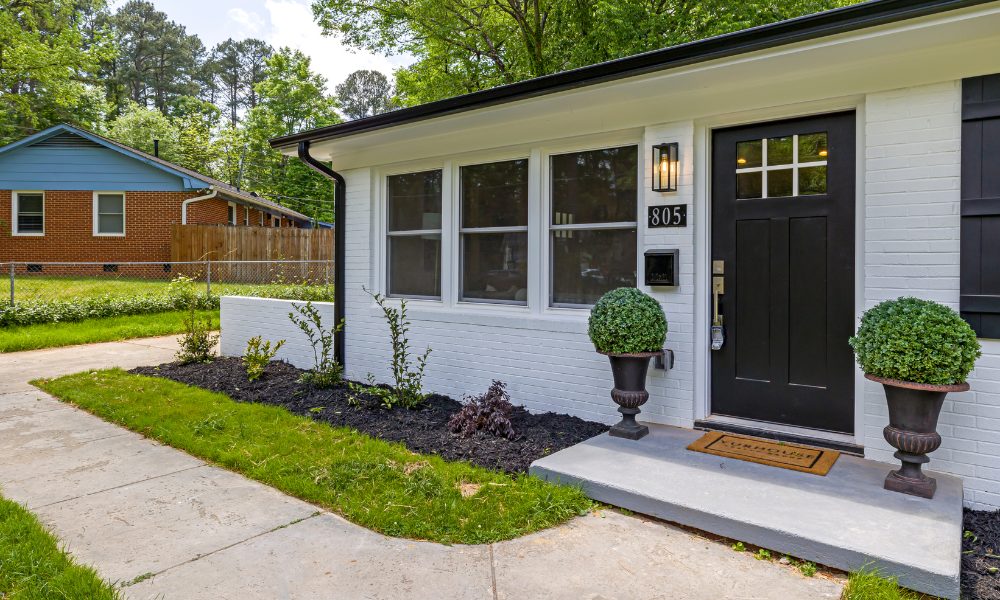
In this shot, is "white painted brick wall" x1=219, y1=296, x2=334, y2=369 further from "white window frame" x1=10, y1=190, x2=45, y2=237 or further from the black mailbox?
"white window frame" x1=10, y1=190, x2=45, y2=237

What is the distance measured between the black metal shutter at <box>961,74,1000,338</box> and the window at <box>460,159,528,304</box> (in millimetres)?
2947

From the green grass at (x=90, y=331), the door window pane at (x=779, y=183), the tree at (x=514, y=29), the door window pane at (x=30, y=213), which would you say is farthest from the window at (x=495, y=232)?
the door window pane at (x=30, y=213)

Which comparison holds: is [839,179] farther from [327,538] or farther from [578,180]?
[327,538]

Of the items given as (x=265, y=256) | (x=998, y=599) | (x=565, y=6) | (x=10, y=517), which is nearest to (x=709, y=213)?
(x=998, y=599)

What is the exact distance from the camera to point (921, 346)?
283cm

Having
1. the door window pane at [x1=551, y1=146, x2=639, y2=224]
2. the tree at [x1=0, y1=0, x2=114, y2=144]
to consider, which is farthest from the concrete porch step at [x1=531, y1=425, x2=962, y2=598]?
the tree at [x1=0, y1=0, x2=114, y2=144]

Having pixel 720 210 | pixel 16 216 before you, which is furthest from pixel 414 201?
pixel 16 216

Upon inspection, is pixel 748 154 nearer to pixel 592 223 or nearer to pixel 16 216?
pixel 592 223

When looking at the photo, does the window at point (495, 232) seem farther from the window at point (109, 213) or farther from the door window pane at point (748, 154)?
the window at point (109, 213)

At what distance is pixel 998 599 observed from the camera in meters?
2.31

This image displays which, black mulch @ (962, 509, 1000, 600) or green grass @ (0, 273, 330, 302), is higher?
green grass @ (0, 273, 330, 302)

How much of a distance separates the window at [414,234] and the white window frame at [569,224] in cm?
123

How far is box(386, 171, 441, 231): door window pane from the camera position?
18.9ft

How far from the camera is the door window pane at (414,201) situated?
5766 mm
